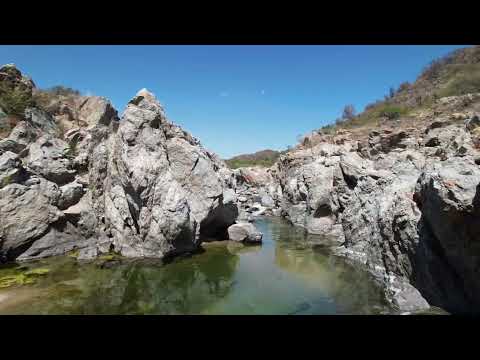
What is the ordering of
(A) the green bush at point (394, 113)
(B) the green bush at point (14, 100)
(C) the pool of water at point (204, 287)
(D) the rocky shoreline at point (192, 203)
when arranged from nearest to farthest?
(D) the rocky shoreline at point (192, 203) < (C) the pool of water at point (204, 287) < (B) the green bush at point (14, 100) < (A) the green bush at point (394, 113)

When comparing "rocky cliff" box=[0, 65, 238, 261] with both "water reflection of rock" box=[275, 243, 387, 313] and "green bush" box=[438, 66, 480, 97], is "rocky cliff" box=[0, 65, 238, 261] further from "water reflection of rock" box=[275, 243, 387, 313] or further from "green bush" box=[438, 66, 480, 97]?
"green bush" box=[438, 66, 480, 97]

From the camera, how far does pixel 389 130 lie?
129ft

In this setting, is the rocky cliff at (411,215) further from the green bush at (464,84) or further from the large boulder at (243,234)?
the green bush at (464,84)

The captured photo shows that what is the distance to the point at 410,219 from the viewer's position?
13.2 metres

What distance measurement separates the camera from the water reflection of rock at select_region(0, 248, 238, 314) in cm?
1280

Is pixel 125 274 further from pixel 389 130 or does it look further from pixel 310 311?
pixel 389 130

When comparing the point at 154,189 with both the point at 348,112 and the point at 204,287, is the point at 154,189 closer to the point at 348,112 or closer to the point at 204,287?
the point at 204,287

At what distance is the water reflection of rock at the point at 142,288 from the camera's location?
42.0ft

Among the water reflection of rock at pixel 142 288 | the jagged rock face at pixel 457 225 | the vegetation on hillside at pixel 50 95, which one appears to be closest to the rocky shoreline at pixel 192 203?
the jagged rock face at pixel 457 225

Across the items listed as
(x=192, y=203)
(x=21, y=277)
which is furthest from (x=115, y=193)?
(x=21, y=277)

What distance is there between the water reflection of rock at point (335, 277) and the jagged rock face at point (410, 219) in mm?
712
